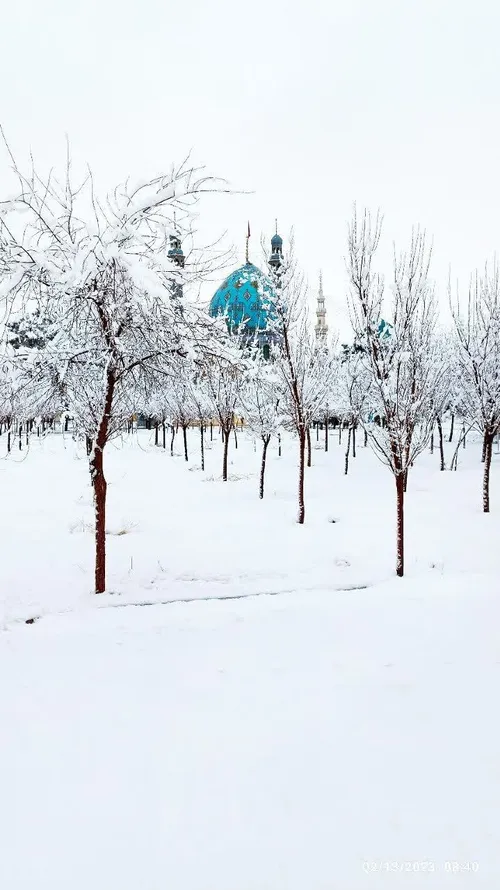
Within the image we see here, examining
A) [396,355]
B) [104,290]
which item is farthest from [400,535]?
[104,290]

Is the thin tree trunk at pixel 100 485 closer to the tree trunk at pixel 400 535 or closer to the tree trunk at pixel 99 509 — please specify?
the tree trunk at pixel 99 509

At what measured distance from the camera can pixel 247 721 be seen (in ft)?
14.0

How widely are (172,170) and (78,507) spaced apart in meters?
11.3

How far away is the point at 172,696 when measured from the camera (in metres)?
4.71

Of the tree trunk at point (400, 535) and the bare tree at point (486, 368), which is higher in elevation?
the bare tree at point (486, 368)

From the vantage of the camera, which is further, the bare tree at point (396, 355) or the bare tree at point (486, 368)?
the bare tree at point (486, 368)

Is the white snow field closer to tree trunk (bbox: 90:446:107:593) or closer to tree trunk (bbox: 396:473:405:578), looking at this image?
tree trunk (bbox: 396:473:405:578)

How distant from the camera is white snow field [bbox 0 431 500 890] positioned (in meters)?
2.93

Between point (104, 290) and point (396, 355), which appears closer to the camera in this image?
point (104, 290)

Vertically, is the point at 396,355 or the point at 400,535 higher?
the point at 396,355

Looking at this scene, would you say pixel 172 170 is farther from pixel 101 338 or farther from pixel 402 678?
pixel 402 678

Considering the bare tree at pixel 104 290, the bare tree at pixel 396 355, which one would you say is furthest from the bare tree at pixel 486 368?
the bare tree at pixel 104 290

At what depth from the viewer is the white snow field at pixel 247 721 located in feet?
9.62

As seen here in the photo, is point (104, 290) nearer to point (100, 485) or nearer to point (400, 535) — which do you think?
point (100, 485)
